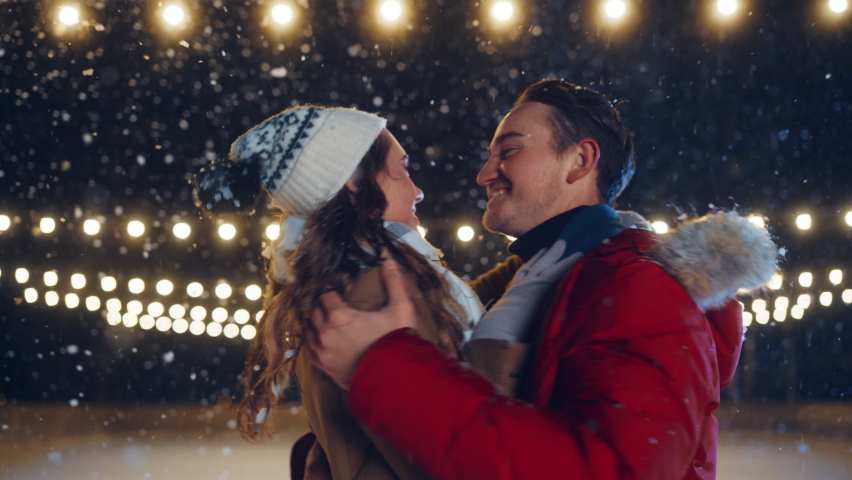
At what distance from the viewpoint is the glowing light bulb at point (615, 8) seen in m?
3.55

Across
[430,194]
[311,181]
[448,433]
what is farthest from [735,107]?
[448,433]

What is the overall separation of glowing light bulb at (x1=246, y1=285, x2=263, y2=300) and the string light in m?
4.28

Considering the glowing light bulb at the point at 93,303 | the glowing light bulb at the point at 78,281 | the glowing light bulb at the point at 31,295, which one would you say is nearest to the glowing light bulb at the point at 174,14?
the glowing light bulb at the point at 78,281

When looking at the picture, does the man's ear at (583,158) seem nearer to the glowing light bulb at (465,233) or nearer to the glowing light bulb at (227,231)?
the glowing light bulb at (465,233)

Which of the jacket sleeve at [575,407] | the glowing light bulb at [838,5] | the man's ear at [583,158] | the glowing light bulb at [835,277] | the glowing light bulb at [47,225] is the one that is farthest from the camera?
the glowing light bulb at [835,277]

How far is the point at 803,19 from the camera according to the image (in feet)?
11.6

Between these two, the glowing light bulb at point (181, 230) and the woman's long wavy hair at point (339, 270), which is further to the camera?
the glowing light bulb at point (181, 230)

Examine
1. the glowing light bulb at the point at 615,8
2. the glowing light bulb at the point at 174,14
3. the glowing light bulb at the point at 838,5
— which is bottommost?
the glowing light bulb at the point at 174,14

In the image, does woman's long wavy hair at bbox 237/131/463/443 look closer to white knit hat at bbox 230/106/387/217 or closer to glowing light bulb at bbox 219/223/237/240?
white knit hat at bbox 230/106/387/217

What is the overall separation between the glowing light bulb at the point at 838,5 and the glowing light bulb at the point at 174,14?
402 centimetres

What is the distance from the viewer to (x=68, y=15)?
3459 millimetres

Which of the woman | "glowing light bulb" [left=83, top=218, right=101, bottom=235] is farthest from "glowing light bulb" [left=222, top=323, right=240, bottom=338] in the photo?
the woman

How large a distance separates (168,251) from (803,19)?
4.77 metres

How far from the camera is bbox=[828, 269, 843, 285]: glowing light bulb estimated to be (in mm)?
4461
